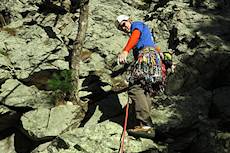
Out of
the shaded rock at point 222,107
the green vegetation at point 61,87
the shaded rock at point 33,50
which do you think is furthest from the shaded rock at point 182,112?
the shaded rock at point 33,50

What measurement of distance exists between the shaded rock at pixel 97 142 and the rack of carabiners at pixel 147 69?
58.0 inches

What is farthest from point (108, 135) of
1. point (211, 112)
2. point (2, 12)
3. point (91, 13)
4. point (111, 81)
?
point (2, 12)

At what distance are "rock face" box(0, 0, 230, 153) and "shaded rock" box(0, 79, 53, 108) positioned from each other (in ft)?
0.12

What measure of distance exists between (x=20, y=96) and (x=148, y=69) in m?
5.76

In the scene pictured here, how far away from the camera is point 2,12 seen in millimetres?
12242

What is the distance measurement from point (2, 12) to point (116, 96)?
1075 cm

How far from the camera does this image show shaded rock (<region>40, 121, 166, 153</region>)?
4039 mm

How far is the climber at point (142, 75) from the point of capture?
13.4 feet

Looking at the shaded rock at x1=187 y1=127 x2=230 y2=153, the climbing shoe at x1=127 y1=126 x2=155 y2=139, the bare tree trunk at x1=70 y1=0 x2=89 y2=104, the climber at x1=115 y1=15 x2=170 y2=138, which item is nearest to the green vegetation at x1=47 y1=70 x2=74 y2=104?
the bare tree trunk at x1=70 y1=0 x2=89 y2=104

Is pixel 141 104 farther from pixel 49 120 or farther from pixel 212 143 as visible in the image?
pixel 49 120

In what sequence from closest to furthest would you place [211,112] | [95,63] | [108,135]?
1. [108,135]
2. [211,112]
3. [95,63]

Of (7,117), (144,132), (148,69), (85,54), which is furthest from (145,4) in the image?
(144,132)

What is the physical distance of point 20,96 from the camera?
7.23 meters

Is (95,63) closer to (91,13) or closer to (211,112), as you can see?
(91,13)
